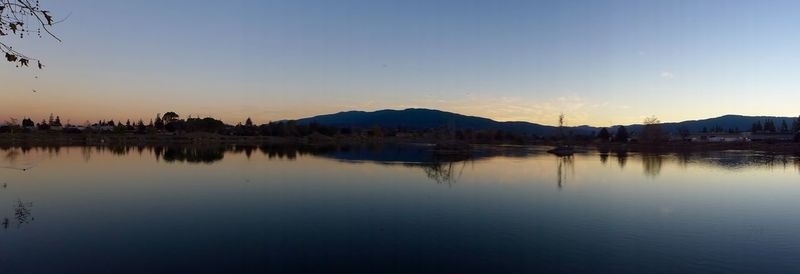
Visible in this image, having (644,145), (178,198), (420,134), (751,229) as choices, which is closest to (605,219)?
(751,229)

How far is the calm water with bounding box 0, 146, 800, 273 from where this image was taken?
896 cm

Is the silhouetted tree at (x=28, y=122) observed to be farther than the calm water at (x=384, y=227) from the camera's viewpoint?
Yes

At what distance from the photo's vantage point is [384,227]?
12.1 metres

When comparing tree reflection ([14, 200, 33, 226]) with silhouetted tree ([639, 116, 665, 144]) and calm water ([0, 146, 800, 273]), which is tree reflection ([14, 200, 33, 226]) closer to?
calm water ([0, 146, 800, 273])

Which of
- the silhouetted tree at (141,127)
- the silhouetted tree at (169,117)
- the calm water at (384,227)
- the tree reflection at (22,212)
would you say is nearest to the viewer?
the calm water at (384,227)

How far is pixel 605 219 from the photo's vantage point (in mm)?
13703

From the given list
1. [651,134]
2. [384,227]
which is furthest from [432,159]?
[651,134]

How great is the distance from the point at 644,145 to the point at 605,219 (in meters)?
83.9

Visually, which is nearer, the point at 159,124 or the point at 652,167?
the point at 652,167

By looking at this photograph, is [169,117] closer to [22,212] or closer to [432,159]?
[432,159]

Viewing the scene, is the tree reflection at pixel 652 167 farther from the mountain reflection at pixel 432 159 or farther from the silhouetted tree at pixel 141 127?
the silhouetted tree at pixel 141 127

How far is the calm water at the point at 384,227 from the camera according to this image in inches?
353

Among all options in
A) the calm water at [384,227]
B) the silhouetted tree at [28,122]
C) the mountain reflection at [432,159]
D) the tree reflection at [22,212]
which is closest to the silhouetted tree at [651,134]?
the mountain reflection at [432,159]

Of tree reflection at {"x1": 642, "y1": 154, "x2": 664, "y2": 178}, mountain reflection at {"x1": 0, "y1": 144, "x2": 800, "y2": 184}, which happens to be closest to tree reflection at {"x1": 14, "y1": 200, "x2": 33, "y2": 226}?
mountain reflection at {"x1": 0, "y1": 144, "x2": 800, "y2": 184}
